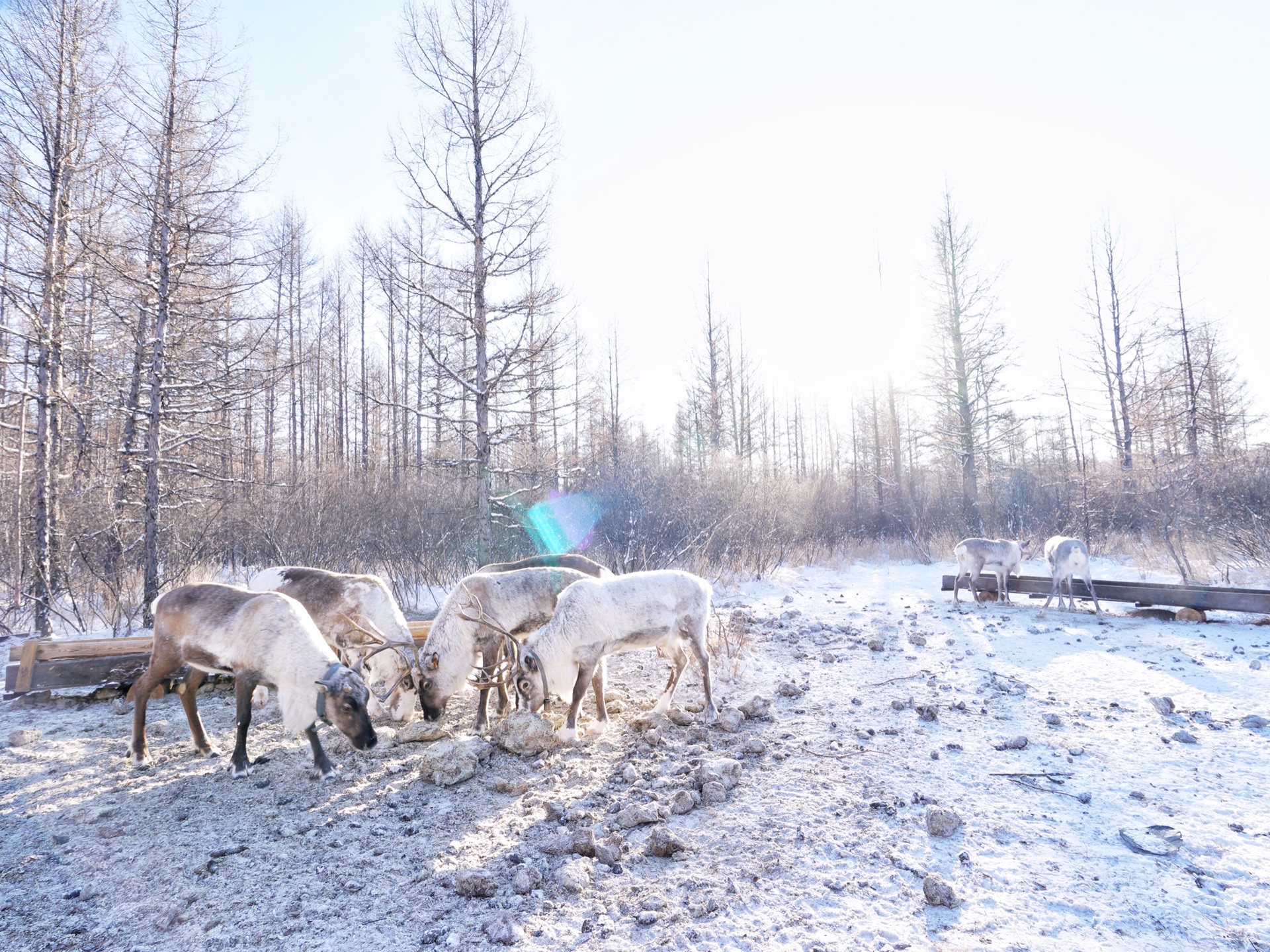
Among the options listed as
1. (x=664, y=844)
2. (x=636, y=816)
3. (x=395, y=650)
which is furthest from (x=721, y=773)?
(x=395, y=650)

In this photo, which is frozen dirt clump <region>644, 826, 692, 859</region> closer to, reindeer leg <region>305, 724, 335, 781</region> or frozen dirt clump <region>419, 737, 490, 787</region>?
frozen dirt clump <region>419, 737, 490, 787</region>

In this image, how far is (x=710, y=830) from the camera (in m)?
3.65

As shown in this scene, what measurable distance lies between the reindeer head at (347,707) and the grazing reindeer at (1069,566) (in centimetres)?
1095

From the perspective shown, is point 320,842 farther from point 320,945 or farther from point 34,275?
point 34,275

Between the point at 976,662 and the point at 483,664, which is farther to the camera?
the point at 976,662

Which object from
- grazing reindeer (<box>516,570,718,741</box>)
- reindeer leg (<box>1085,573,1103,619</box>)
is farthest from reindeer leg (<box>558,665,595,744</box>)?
reindeer leg (<box>1085,573,1103,619</box>)

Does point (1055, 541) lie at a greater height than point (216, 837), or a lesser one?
greater

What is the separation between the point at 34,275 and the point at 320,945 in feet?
32.2

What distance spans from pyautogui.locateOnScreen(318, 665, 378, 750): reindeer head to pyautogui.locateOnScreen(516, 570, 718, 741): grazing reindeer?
136cm

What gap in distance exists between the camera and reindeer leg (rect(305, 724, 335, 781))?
175 inches

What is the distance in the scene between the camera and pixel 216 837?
3.66 m

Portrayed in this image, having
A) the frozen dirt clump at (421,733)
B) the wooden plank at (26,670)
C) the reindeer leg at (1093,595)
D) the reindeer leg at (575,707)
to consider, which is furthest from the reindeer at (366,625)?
the reindeer leg at (1093,595)

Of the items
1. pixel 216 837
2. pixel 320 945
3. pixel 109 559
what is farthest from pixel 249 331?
pixel 320 945

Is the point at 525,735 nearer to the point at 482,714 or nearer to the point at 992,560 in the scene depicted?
the point at 482,714
